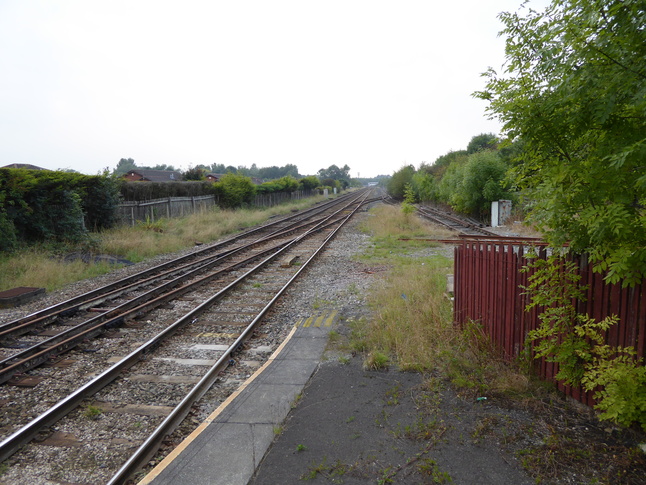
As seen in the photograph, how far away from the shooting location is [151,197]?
25.2m

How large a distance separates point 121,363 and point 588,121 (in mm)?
6234

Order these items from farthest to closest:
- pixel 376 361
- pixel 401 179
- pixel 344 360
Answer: pixel 401 179 → pixel 344 360 → pixel 376 361

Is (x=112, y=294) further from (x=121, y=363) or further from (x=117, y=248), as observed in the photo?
(x=117, y=248)

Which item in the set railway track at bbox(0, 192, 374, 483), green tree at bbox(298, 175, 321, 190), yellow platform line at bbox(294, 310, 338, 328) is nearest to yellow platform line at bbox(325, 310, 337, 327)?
yellow platform line at bbox(294, 310, 338, 328)

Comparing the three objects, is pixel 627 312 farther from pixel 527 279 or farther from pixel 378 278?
pixel 378 278

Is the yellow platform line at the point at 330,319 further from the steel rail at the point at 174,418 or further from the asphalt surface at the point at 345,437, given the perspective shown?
the asphalt surface at the point at 345,437

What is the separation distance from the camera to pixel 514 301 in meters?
5.18

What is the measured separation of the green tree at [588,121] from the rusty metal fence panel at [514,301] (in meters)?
0.41

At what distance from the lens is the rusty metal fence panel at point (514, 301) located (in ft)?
12.1

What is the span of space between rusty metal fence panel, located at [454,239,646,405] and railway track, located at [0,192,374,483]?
128 inches

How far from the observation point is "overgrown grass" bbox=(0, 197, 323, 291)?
11.7 metres

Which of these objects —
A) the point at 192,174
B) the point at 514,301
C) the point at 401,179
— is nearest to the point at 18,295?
the point at 514,301

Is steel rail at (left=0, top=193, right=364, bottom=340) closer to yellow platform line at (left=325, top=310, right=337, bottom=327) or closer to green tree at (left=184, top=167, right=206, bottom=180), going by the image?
yellow platform line at (left=325, top=310, right=337, bottom=327)

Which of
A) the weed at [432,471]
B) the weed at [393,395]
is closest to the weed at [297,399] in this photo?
the weed at [393,395]
